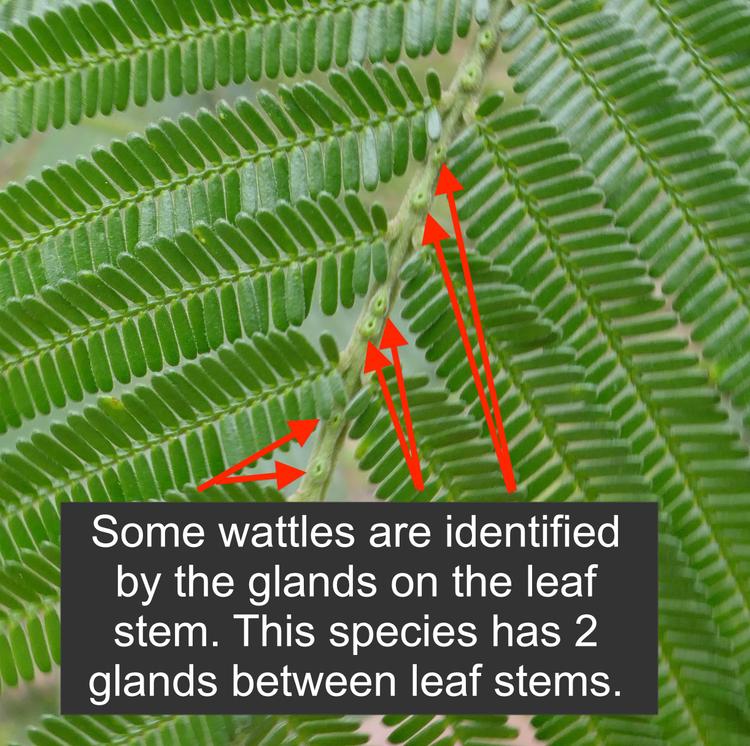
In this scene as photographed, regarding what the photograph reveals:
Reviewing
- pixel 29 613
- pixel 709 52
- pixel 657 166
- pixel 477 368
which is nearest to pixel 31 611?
pixel 29 613

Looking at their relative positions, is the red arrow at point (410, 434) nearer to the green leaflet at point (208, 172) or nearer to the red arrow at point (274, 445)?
the red arrow at point (274, 445)

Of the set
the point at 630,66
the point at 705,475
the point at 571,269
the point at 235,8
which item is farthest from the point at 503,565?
the point at 235,8

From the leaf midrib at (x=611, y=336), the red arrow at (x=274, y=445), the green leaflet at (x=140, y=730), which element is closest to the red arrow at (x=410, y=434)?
the red arrow at (x=274, y=445)

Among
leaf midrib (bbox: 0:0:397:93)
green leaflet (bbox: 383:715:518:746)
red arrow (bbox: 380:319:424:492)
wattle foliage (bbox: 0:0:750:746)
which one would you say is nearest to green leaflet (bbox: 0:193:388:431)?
wattle foliage (bbox: 0:0:750:746)

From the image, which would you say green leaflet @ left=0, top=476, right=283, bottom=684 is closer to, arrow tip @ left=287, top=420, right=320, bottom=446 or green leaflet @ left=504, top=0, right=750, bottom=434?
arrow tip @ left=287, top=420, right=320, bottom=446

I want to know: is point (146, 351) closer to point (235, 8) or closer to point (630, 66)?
point (235, 8)

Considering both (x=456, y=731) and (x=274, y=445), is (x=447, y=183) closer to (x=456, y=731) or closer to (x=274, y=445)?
(x=274, y=445)
